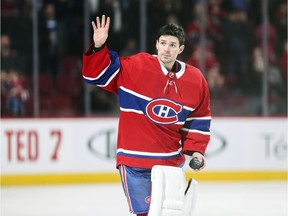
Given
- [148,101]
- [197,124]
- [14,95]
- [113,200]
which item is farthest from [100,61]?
[14,95]

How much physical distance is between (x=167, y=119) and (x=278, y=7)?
240 inches

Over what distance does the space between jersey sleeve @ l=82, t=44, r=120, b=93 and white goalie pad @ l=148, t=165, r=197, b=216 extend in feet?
1.58

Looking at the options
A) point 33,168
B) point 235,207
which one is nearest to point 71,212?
point 235,207

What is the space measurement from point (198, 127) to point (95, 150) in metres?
4.54

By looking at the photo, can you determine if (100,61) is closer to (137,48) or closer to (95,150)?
(95,150)

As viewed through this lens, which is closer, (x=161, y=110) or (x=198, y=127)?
(x=161, y=110)

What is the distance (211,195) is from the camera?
732cm

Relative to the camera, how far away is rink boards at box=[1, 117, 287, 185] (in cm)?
818

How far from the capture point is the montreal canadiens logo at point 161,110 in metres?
3.76

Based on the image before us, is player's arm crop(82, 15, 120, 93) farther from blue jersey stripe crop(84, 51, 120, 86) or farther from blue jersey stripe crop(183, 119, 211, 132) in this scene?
blue jersey stripe crop(183, 119, 211, 132)

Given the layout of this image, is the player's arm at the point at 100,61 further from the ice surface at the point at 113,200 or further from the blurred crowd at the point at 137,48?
the blurred crowd at the point at 137,48

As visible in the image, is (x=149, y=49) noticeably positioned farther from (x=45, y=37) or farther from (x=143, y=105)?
(x=143, y=105)

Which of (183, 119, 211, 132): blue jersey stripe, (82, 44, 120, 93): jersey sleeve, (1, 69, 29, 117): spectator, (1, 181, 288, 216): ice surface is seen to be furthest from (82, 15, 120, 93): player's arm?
(1, 69, 29, 117): spectator

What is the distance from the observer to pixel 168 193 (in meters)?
3.61
